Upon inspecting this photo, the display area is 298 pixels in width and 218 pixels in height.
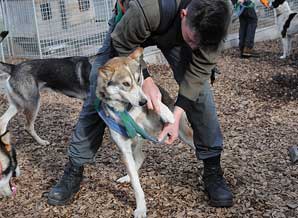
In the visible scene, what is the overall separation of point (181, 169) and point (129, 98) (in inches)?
43.4

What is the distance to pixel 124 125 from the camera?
2.67 meters

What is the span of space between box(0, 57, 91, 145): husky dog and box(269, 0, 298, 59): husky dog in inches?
197

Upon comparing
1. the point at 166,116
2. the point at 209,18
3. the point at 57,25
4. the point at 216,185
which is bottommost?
the point at 57,25

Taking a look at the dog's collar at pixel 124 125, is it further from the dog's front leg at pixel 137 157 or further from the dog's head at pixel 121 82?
the dog's front leg at pixel 137 157

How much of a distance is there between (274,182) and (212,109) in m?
0.84

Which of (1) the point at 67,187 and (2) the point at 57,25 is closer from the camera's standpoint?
(1) the point at 67,187

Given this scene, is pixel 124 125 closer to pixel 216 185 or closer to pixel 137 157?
pixel 137 157

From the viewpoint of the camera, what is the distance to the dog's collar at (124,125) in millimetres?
2637

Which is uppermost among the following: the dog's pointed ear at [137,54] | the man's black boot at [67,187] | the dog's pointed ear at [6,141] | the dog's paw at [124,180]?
the dog's pointed ear at [137,54]

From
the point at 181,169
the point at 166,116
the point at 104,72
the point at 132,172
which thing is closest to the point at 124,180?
the point at 181,169

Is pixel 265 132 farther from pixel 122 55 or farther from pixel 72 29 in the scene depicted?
pixel 72 29

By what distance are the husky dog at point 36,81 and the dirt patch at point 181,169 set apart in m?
0.34

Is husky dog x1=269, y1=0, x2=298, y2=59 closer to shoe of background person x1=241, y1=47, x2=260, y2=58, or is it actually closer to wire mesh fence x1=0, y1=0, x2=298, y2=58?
shoe of background person x1=241, y1=47, x2=260, y2=58

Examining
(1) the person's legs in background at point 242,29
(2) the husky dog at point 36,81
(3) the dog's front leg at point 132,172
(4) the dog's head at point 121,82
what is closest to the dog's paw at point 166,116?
(4) the dog's head at point 121,82
